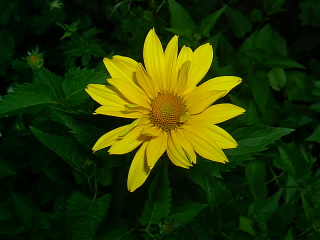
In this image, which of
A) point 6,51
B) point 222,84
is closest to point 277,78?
point 222,84

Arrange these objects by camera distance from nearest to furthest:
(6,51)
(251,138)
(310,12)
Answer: (251,138)
(6,51)
(310,12)

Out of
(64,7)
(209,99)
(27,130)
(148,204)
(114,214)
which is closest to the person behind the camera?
(209,99)

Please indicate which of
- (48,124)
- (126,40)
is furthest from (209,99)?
(126,40)

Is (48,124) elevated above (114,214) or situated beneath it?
elevated above

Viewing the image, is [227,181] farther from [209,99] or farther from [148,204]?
[209,99]

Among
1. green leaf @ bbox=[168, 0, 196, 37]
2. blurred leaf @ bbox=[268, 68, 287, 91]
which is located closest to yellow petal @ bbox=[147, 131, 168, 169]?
green leaf @ bbox=[168, 0, 196, 37]

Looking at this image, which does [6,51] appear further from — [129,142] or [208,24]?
[129,142]
